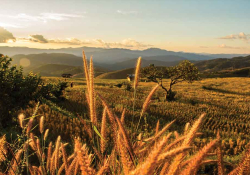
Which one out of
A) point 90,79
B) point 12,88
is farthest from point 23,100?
point 90,79

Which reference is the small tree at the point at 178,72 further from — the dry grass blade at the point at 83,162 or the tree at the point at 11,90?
the dry grass blade at the point at 83,162

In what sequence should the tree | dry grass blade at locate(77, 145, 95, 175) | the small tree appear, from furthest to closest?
the small tree < the tree < dry grass blade at locate(77, 145, 95, 175)

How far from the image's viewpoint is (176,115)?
46.0 feet

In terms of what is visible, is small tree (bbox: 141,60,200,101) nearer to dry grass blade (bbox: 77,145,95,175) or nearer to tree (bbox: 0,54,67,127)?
tree (bbox: 0,54,67,127)

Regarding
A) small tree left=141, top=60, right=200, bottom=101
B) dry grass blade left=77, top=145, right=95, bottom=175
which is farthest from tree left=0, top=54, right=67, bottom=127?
small tree left=141, top=60, right=200, bottom=101

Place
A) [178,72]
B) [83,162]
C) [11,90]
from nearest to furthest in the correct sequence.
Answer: [83,162] → [11,90] → [178,72]

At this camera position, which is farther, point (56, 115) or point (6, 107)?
point (56, 115)

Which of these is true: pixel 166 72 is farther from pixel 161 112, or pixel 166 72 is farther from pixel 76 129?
pixel 76 129

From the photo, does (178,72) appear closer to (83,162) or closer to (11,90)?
(11,90)

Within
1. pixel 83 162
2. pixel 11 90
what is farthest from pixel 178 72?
pixel 83 162

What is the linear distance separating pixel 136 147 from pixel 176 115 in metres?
13.4

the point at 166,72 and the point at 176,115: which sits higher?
the point at 166,72

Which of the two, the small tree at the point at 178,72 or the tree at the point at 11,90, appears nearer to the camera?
the tree at the point at 11,90

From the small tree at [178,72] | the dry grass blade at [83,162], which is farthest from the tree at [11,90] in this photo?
the small tree at [178,72]
